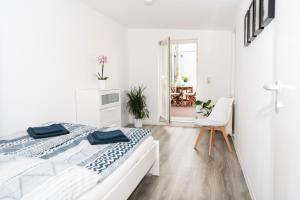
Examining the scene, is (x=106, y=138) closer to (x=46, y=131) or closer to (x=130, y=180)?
(x=130, y=180)

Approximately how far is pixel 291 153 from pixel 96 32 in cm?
380

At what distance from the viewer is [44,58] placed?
303cm

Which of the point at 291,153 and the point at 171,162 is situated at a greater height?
the point at 291,153

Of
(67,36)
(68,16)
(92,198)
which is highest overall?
(68,16)

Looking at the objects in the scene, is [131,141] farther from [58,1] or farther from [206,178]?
[58,1]

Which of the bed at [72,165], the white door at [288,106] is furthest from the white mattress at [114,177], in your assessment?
the white door at [288,106]

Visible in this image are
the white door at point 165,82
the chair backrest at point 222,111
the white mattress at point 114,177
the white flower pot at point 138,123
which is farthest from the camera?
the white door at point 165,82

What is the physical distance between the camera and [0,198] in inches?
42.1

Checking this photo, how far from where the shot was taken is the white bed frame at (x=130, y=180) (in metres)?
1.56

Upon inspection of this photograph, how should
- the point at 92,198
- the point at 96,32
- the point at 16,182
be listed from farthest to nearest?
1. the point at 96,32
2. the point at 92,198
3. the point at 16,182

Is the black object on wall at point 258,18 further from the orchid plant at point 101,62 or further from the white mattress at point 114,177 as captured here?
the orchid plant at point 101,62

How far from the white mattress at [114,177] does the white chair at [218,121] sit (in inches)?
61.8

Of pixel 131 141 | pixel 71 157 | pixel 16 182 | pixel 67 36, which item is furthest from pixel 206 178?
pixel 67 36

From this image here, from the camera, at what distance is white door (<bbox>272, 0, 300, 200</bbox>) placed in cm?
103
